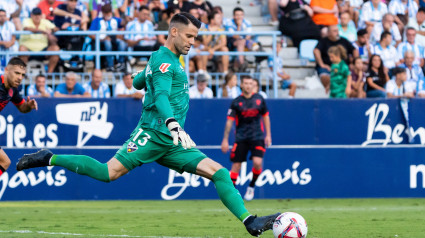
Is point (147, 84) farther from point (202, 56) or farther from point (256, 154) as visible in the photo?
point (202, 56)

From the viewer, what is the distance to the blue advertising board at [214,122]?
16422mm

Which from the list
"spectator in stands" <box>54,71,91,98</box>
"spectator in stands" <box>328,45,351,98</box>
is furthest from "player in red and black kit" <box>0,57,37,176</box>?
"spectator in stands" <box>328,45,351,98</box>

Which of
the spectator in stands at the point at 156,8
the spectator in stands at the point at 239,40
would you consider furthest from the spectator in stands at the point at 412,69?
the spectator in stands at the point at 156,8

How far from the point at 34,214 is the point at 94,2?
6827 millimetres

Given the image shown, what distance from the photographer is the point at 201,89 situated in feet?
56.8

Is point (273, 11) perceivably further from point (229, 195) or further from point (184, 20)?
point (229, 195)

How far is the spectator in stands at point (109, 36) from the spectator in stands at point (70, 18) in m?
0.24

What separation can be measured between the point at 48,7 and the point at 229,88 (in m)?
4.43

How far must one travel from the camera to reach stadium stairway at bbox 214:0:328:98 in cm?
1908

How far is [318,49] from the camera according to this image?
62.6 ft

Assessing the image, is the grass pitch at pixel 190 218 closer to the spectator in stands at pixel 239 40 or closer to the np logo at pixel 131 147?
the np logo at pixel 131 147

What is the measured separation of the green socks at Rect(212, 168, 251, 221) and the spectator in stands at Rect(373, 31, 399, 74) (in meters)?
12.2

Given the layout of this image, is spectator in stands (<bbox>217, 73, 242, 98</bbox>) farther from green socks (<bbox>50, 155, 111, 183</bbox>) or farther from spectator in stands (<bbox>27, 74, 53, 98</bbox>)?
green socks (<bbox>50, 155, 111, 183</bbox>)

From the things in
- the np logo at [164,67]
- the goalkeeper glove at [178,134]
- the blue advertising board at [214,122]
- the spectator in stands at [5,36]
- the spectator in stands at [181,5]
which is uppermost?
the spectator in stands at [181,5]
